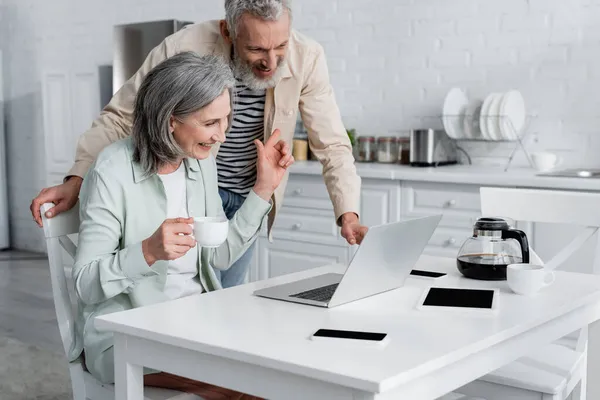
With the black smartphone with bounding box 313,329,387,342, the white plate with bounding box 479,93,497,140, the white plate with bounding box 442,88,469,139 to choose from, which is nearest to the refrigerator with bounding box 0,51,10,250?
the white plate with bounding box 442,88,469,139

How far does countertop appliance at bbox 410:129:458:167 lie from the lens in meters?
4.16

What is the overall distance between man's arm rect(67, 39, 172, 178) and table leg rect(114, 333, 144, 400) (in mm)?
902

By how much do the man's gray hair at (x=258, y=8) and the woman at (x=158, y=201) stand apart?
12.2 inches

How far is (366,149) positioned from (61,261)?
2705mm

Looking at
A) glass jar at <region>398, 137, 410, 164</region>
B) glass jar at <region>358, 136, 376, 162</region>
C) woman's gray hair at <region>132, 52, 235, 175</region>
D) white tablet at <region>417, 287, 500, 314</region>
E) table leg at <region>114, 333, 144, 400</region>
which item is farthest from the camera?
glass jar at <region>358, 136, 376, 162</region>

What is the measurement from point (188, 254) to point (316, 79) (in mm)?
943

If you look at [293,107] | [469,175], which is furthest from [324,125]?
[469,175]

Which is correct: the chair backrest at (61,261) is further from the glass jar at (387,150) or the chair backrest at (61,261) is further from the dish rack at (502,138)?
the glass jar at (387,150)

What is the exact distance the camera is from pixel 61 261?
6.69 ft

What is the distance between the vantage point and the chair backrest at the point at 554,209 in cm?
239

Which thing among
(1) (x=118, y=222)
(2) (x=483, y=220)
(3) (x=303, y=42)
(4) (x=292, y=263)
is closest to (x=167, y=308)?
(1) (x=118, y=222)

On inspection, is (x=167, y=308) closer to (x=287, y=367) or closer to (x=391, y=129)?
(x=287, y=367)

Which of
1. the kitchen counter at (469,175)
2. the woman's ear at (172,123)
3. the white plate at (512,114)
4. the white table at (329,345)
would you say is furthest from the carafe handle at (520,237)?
the white plate at (512,114)

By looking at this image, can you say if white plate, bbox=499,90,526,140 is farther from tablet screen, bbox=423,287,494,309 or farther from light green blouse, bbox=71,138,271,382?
tablet screen, bbox=423,287,494,309
